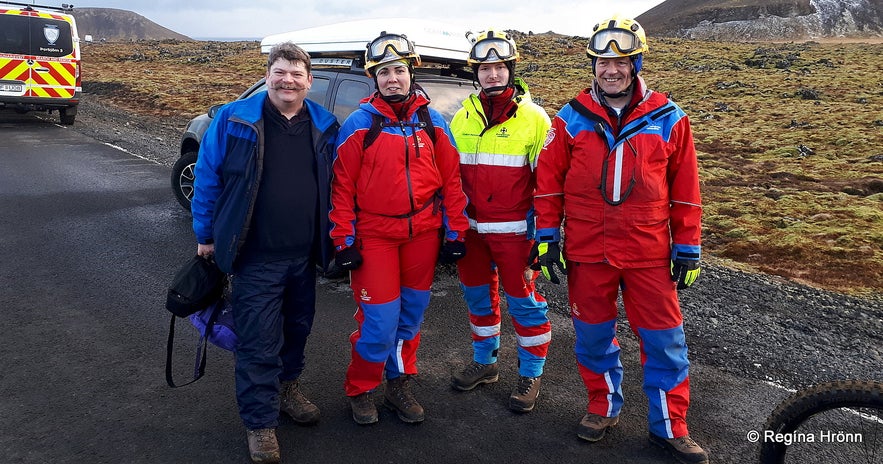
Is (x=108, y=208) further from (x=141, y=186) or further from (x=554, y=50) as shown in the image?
(x=554, y=50)

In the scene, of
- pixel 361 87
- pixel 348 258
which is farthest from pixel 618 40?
pixel 361 87

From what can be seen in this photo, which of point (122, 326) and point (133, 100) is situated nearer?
point (122, 326)

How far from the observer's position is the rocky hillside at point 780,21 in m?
95.1

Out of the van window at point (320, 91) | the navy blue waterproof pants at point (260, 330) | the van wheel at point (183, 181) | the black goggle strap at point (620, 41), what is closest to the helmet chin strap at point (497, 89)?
the black goggle strap at point (620, 41)

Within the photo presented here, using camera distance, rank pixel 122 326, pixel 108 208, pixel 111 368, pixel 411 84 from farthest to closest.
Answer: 1. pixel 108 208
2. pixel 122 326
3. pixel 111 368
4. pixel 411 84

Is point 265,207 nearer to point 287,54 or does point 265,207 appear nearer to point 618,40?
point 287,54

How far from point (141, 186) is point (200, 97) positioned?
1383 centimetres

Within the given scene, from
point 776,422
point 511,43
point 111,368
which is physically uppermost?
point 511,43

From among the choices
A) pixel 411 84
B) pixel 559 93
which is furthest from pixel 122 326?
pixel 559 93

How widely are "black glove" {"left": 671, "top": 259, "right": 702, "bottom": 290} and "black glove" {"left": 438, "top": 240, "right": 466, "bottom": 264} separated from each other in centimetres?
116

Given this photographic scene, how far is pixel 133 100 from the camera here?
70.0ft

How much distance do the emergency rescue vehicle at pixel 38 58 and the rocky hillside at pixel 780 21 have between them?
9631 cm

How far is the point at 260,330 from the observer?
3275mm

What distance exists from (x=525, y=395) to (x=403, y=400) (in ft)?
2.38
